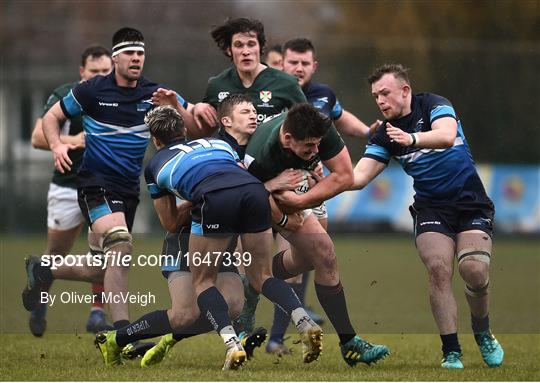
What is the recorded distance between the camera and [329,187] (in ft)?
23.1

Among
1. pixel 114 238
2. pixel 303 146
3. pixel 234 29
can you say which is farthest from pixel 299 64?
pixel 303 146

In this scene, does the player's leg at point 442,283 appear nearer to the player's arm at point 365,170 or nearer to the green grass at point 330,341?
the green grass at point 330,341

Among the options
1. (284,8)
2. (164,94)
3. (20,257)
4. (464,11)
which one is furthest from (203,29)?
(164,94)

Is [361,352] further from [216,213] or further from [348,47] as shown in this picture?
[348,47]

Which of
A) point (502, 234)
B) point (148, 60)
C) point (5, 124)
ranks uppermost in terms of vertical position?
point (148, 60)

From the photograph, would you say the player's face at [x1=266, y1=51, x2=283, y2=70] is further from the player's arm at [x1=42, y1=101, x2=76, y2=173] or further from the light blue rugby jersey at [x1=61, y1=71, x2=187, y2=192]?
the player's arm at [x1=42, y1=101, x2=76, y2=173]

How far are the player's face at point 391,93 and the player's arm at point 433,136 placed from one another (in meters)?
0.29

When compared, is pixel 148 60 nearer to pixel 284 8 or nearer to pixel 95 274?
pixel 284 8

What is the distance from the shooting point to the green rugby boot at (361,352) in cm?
719

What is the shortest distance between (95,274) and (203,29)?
1263 centimetres

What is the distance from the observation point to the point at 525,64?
21016 mm

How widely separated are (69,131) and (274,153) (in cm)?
330

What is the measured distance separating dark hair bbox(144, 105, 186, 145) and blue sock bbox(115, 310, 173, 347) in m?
1.07

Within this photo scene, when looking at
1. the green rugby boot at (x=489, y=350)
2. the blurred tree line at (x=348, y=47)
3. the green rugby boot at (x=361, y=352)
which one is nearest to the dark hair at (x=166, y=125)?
the green rugby boot at (x=361, y=352)
